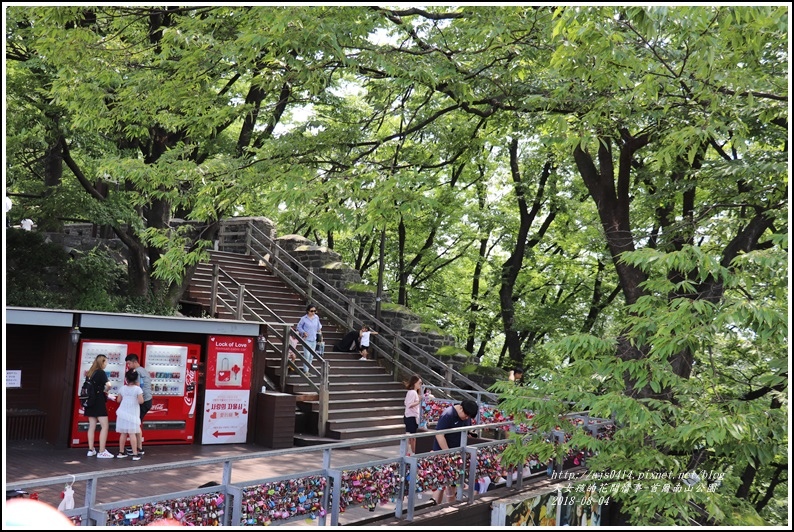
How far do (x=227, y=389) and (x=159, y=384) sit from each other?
4.07 ft

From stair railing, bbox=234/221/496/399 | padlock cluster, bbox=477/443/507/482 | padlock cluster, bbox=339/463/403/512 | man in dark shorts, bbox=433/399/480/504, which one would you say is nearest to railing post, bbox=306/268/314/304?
stair railing, bbox=234/221/496/399

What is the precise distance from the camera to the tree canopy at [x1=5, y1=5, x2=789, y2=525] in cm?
642

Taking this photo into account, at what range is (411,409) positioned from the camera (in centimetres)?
1240

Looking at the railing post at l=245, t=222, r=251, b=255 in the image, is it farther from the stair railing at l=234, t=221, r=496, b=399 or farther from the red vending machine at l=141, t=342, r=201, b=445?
the red vending machine at l=141, t=342, r=201, b=445

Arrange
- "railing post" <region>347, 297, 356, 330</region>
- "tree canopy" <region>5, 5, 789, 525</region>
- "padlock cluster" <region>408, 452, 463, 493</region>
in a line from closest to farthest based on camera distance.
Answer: "tree canopy" <region>5, 5, 789, 525</region>
"padlock cluster" <region>408, 452, 463, 493</region>
"railing post" <region>347, 297, 356, 330</region>

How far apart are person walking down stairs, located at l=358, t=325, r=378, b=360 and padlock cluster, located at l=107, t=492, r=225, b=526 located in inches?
438

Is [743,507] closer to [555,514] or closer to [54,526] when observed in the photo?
[555,514]

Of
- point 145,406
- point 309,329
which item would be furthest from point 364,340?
point 145,406

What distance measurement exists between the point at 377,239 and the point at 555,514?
1870cm

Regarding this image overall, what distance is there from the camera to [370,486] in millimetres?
8656

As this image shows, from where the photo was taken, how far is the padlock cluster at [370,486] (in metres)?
8.41

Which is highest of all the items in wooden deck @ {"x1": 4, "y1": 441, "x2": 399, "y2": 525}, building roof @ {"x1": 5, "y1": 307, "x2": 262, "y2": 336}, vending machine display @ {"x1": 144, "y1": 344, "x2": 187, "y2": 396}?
building roof @ {"x1": 5, "y1": 307, "x2": 262, "y2": 336}

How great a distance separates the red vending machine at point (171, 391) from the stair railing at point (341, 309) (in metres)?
5.68

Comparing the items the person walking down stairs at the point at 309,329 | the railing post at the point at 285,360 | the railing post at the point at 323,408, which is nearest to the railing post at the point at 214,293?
the person walking down stairs at the point at 309,329
